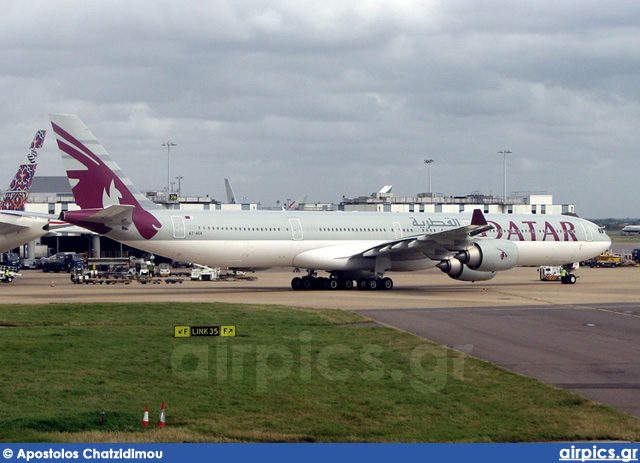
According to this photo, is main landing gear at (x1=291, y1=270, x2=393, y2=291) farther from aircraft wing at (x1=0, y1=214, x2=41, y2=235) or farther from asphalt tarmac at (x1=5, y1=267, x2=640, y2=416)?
aircraft wing at (x1=0, y1=214, x2=41, y2=235)

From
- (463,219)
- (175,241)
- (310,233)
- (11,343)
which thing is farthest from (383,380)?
(463,219)

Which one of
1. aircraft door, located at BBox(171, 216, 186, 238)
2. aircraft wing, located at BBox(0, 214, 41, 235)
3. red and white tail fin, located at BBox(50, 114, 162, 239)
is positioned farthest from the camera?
aircraft wing, located at BBox(0, 214, 41, 235)

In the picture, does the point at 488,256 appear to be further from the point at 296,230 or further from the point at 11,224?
the point at 11,224

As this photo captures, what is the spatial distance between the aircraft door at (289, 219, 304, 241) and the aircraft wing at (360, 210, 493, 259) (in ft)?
11.4

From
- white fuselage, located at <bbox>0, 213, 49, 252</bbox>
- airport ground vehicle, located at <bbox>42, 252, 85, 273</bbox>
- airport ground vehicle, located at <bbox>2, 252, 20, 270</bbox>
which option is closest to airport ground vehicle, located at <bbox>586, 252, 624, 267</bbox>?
airport ground vehicle, located at <bbox>42, 252, 85, 273</bbox>

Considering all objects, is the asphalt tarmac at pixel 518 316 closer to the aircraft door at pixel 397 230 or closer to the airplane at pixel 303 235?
the airplane at pixel 303 235

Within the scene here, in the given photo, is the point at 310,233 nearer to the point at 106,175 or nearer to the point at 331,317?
the point at 106,175

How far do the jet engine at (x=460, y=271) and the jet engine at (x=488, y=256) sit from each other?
1.00 ft

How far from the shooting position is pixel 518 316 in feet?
90.9

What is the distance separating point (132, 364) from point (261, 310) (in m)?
12.0

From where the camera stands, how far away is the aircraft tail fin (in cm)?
5781

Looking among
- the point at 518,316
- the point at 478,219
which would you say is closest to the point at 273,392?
the point at 518,316

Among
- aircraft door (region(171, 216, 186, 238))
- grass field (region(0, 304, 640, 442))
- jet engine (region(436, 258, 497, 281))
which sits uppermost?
aircraft door (region(171, 216, 186, 238))
